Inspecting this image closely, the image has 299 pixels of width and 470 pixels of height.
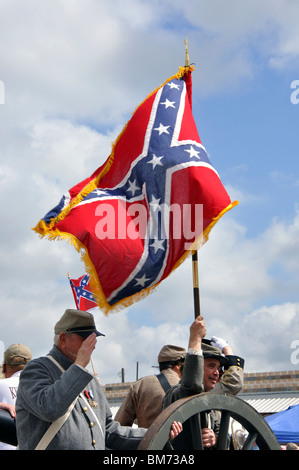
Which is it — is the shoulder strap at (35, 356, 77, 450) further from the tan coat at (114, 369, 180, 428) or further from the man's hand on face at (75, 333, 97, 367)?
the tan coat at (114, 369, 180, 428)

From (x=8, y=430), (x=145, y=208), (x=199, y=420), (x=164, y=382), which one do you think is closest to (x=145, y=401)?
(x=164, y=382)

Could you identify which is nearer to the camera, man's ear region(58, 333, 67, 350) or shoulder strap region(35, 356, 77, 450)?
shoulder strap region(35, 356, 77, 450)

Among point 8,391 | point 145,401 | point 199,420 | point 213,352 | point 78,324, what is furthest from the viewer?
point 145,401

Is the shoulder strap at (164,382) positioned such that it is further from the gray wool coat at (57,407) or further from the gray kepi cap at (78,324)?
the gray kepi cap at (78,324)

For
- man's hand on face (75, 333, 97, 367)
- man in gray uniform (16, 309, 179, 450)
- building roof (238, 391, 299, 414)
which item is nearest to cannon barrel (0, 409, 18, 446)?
man in gray uniform (16, 309, 179, 450)

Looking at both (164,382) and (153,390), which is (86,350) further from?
(153,390)

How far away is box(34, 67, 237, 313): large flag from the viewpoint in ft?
16.3

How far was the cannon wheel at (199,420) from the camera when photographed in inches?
123

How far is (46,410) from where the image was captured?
3.29 m

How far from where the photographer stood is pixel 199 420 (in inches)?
133

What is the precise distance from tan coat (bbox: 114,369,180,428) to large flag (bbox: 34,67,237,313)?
0.65 meters

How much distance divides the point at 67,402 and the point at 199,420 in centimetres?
67

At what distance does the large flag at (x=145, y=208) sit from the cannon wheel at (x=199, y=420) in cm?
151
